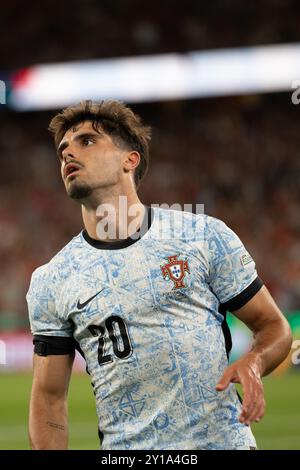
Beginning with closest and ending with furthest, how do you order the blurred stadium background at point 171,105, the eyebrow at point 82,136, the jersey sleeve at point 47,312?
the jersey sleeve at point 47,312 → the eyebrow at point 82,136 → the blurred stadium background at point 171,105

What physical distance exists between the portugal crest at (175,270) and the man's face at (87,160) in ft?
1.56

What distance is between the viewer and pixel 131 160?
13.9 ft

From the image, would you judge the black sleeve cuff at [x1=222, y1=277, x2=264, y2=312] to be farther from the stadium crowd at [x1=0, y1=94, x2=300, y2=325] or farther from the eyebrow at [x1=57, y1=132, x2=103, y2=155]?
the stadium crowd at [x1=0, y1=94, x2=300, y2=325]

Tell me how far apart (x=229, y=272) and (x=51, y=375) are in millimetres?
873

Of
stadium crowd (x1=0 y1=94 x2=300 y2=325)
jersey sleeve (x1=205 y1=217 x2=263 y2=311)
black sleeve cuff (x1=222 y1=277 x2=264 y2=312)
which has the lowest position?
black sleeve cuff (x1=222 y1=277 x2=264 y2=312)

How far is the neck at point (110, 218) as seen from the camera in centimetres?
402

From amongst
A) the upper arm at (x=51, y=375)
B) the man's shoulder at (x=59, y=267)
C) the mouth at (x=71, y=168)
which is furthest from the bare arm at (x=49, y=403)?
the mouth at (x=71, y=168)

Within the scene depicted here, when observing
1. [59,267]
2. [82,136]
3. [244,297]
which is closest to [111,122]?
[82,136]

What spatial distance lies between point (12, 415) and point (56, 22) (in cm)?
1628

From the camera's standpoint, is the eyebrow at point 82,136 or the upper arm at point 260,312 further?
the eyebrow at point 82,136

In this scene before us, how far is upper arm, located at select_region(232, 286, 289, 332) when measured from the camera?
3.81 meters

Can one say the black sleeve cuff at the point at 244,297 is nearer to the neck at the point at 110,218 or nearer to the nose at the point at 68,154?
the neck at the point at 110,218

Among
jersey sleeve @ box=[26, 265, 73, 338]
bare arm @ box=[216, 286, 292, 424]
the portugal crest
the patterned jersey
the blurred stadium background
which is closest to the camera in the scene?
bare arm @ box=[216, 286, 292, 424]

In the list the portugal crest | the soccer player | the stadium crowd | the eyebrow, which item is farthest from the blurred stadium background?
the portugal crest
